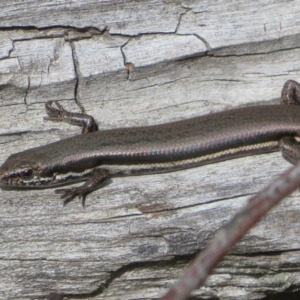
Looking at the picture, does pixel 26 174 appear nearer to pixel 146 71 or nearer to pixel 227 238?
pixel 146 71

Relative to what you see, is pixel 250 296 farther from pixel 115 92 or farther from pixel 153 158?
pixel 115 92

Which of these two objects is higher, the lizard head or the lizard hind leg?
the lizard hind leg

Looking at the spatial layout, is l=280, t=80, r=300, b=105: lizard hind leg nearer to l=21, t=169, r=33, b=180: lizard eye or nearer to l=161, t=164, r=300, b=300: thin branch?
l=21, t=169, r=33, b=180: lizard eye

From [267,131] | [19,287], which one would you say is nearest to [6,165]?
[19,287]

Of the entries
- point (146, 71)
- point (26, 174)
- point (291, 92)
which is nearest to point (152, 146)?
point (146, 71)

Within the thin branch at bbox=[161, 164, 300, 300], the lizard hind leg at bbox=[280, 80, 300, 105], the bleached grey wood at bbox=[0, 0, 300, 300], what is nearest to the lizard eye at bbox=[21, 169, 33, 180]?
the bleached grey wood at bbox=[0, 0, 300, 300]

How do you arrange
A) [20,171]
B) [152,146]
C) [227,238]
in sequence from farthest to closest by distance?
[152,146]
[20,171]
[227,238]

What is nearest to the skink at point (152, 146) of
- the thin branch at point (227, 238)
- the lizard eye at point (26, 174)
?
the lizard eye at point (26, 174)

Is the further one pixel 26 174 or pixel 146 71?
pixel 146 71

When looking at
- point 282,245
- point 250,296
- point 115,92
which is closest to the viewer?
point 282,245
